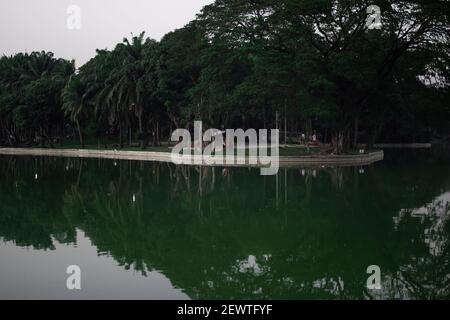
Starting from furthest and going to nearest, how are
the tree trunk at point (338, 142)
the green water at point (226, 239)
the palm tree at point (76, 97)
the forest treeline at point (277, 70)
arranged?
the palm tree at point (76, 97) → the tree trunk at point (338, 142) → the forest treeline at point (277, 70) → the green water at point (226, 239)

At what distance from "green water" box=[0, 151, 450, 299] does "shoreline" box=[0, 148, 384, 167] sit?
9.96 m

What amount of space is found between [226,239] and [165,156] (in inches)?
1236

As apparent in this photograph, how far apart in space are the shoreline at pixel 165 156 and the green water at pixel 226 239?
32.7ft

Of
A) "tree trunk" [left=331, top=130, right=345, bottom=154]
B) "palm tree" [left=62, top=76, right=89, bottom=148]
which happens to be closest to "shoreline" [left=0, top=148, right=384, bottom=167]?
"tree trunk" [left=331, top=130, right=345, bottom=154]

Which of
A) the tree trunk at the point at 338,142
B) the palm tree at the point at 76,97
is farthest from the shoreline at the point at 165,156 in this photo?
the palm tree at the point at 76,97

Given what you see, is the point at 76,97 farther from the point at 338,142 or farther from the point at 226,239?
the point at 226,239

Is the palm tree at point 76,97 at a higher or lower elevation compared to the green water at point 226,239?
higher

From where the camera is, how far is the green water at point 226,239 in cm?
1043

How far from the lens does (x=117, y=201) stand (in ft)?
70.1

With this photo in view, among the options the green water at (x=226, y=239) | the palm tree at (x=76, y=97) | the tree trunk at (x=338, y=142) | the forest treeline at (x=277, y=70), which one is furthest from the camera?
the palm tree at (x=76, y=97)

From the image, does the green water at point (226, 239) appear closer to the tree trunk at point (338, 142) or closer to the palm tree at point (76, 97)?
the tree trunk at point (338, 142)

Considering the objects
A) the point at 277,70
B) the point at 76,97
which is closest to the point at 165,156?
the point at 277,70

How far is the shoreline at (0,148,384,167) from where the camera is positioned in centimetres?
3700

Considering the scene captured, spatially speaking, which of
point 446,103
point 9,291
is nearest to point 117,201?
point 9,291
